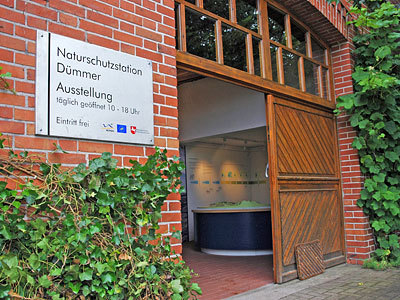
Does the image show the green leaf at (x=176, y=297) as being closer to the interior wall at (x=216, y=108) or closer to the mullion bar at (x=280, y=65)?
the mullion bar at (x=280, y=65)

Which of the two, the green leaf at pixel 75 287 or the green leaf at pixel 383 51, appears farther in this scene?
the green leaf at pixel 383 51

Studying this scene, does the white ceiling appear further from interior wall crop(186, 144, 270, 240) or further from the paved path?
the paved path

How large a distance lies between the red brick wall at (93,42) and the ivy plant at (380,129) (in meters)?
3.20

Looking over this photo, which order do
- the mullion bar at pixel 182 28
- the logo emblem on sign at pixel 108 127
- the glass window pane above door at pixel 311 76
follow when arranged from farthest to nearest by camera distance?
the glass window pane above door at pixel 311 76 → the mullion bar at pixel 182 28 → the logo emblem on sign at pixel 108 127

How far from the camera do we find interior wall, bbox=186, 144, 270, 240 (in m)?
9.93

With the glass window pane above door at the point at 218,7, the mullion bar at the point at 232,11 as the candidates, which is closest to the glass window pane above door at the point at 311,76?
the mullion bar at the point at 232,11

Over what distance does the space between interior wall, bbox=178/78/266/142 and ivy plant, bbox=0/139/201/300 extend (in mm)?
4281

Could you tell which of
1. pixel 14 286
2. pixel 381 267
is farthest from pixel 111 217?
pixel 381 267

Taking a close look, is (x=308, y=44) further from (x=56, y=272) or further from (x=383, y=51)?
(x=56, y=272)

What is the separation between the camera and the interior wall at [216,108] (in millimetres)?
6562

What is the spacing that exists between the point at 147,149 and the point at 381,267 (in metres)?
3.78

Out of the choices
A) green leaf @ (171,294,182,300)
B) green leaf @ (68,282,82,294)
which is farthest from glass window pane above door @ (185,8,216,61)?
green leaf @ (68,282,82,294)

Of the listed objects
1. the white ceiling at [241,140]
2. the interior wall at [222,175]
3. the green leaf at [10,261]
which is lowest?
the green leaf at [10,261]

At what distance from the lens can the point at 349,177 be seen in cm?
556
